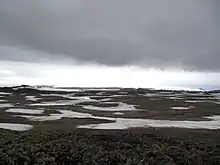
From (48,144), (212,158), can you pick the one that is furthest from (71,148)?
(212,158)

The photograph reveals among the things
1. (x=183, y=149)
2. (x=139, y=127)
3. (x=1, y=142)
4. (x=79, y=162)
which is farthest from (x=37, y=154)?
(x=139, y=127)

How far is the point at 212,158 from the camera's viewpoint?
757 inches

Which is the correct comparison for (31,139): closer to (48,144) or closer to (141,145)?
(48,144)

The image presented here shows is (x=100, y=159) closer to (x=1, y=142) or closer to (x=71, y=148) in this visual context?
(x=71, y=148)

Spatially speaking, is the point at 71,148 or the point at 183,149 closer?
the point at 71,148

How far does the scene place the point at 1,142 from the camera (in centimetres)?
2020

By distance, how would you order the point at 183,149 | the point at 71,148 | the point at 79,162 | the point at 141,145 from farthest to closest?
the point at 141,145, the point at 183,149, the point at 71,148, the point at 79,162

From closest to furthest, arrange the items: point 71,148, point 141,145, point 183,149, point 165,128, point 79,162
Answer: point 79,162 → point 71,148 → point 183,149 → point 141,145 → point 165,128

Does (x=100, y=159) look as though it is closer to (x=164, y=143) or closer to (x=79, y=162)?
(x=79, y=162)

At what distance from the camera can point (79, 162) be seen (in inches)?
650

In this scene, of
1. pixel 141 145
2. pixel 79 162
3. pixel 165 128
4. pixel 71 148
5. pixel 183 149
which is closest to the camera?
pixel 79 162

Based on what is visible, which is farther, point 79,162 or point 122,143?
point 122,143

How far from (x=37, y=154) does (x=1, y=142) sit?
12.5 feet

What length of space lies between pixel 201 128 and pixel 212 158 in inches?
635
